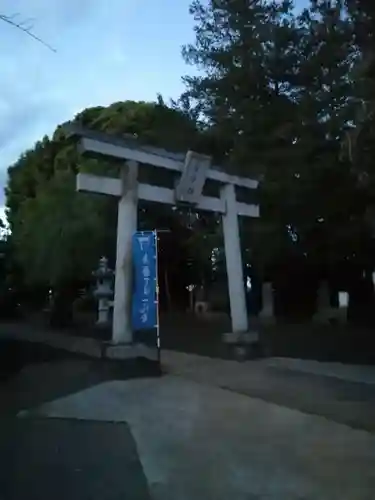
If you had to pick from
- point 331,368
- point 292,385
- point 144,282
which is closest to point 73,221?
point 144,282

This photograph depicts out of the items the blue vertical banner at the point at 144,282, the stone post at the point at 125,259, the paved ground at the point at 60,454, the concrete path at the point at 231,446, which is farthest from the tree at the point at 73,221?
the concrete path at the point at 231,446

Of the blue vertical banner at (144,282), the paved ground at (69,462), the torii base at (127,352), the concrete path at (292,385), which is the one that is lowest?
the paved ground at (69,462)

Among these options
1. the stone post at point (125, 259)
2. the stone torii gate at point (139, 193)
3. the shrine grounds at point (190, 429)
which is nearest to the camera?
the shrine grounds at point (190, 429)

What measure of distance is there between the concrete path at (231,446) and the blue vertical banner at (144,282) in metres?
3.09

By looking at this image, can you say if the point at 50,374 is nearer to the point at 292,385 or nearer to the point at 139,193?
the point at 139,193

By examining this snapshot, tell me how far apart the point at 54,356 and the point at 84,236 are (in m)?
9.86

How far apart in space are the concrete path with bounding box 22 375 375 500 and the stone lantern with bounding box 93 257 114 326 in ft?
42.5

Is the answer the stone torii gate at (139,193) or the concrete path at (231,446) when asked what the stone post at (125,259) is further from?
the concrete path at (231,446)

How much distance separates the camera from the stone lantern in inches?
947

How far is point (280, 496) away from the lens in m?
5.55

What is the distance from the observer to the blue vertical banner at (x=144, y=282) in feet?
46.7

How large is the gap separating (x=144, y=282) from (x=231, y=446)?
289 inches

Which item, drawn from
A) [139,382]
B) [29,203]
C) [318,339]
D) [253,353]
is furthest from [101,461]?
[29,203]

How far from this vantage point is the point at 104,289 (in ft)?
80.9
